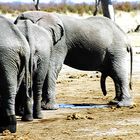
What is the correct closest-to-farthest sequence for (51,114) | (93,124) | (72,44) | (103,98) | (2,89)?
(2,89) → (93,124) → (51,114) → (72,44) → (103,98)

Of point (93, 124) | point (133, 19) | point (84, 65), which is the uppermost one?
point (133, 19)

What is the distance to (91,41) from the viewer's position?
12.4 m

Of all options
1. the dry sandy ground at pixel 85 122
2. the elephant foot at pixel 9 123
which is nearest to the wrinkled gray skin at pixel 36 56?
the dry sandy ground at pixel 85 122

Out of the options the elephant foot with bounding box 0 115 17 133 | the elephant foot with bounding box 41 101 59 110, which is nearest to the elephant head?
the elephant foot with bounding box 41 101 59 110

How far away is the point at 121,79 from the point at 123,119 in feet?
7.43

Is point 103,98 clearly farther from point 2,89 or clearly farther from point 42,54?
point 2,89

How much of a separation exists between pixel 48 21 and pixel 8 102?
3045mm

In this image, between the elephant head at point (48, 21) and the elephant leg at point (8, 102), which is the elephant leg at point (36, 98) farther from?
the elephant leg at point (8, 102)

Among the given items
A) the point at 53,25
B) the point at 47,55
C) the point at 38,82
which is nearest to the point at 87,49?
the point at 53,25

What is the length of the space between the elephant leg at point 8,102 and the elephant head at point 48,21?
2.74 m

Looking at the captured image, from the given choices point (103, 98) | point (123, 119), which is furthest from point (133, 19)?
point (123, 119)

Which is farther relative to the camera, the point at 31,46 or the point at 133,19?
the point at 133,19

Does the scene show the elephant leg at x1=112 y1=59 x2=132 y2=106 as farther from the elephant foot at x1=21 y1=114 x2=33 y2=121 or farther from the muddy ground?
the elephant foot at x1=21 y1=114 x2=33 y2=121

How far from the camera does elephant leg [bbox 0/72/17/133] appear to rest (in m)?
8.94
